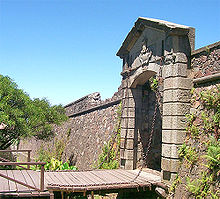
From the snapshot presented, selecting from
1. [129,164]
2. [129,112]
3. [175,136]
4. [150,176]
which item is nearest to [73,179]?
[150,176]

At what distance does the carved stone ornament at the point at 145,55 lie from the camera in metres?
6.69

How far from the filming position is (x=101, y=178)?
6094mm

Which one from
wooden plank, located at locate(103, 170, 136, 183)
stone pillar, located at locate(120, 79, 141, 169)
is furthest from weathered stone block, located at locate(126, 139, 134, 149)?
wooden plank, located at locate(103, 170, 136, 183)

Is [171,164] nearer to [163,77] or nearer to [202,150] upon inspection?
[202,150]

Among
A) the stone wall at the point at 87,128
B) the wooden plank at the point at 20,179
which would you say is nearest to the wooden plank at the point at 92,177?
the wooden plank at the point at 20,179

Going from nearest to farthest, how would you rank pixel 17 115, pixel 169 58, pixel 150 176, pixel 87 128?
pixel 169 58, pixel 150 176, pixel 17 115, pixel 87 128

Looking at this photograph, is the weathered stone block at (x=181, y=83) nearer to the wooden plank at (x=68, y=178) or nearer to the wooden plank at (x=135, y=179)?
the wooden plank at (x=135, y=179)

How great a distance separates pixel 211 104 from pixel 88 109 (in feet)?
29.5

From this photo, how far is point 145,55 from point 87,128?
6978mm

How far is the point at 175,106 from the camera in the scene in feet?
18.0

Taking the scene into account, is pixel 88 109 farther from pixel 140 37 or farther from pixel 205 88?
pixel 205 88

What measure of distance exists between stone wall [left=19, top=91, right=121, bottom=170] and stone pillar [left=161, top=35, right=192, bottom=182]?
4.16 metres

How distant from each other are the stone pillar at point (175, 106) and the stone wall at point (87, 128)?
4157 millimetres

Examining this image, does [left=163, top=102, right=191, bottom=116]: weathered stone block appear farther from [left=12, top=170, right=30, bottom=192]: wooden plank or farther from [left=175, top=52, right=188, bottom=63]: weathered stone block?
[left=12, top=170, right=30, bottom=192]: wooden plank
